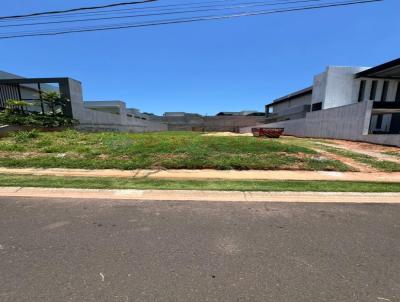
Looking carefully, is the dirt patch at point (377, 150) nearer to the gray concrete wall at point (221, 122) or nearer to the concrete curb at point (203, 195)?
the concrete curb at point (203, 195)

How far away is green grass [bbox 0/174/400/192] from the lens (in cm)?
541

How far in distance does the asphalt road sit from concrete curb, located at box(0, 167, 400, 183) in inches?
88.5

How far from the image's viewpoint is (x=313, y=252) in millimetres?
2787

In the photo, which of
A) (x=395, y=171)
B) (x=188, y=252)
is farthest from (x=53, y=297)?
(x=395, y=171)

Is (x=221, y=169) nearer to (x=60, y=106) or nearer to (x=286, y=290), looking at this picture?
(x=286, y=290)

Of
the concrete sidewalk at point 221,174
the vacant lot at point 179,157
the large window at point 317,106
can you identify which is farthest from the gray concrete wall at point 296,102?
the concrete sidewalk at point 221,174

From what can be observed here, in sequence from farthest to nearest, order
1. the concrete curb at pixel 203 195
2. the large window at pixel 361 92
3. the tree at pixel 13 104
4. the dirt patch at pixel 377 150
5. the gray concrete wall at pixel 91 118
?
the large window at pixel 361 92 → the gray concrete wall at pixel 91 118 → the tree at pixel 13 104 → the dirt patch at pixel 377 150 → the concrete curb at pixel 203 195

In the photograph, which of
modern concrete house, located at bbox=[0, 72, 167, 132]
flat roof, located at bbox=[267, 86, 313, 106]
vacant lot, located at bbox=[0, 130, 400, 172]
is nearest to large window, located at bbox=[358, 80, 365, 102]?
flat roof, located at bbox=[267, 86, 313, 106]

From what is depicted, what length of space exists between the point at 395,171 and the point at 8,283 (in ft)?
32.3

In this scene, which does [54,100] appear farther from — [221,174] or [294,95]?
[294,95]

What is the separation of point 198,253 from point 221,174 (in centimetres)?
422

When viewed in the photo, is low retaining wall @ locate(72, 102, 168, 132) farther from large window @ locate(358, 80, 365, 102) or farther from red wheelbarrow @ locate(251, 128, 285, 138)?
large window @ locate(358, 80, 365, 102)

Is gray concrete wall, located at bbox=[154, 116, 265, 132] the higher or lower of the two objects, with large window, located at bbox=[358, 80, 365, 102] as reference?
lower

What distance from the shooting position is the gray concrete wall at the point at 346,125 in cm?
1521
